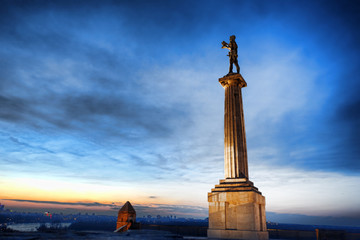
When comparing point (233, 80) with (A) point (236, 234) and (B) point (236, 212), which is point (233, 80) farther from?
(A) point (236, 234)

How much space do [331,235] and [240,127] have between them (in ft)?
27.1

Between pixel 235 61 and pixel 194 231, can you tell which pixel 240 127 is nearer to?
pixel 235 61

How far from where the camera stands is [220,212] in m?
13.2

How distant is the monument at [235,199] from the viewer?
12.6m

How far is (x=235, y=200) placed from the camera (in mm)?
13070

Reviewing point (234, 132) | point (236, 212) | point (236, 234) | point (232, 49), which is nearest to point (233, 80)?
point (232, 49)

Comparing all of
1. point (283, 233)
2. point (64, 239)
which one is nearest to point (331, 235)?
point (283, 233)

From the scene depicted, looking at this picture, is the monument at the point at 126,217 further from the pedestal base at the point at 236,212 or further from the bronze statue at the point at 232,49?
the bronze statue at the point at 232,49

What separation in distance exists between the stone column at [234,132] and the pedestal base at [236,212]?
0.80 meters

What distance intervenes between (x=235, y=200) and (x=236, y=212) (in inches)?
23.8

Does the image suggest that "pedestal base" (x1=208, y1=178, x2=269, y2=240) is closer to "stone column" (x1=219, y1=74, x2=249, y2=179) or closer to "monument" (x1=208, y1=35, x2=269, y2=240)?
"monument" (x1=208, y1=35, x2=269, y2=240)

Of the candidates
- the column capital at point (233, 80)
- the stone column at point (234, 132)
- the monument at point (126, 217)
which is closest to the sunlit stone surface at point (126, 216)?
the monument at point (126, 217)

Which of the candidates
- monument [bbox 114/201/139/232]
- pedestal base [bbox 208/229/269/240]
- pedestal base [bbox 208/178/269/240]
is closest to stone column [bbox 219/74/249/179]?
pedestal base [bbox 208/178/269/240]

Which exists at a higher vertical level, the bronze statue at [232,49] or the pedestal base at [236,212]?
the bronze statue at [232,49]
